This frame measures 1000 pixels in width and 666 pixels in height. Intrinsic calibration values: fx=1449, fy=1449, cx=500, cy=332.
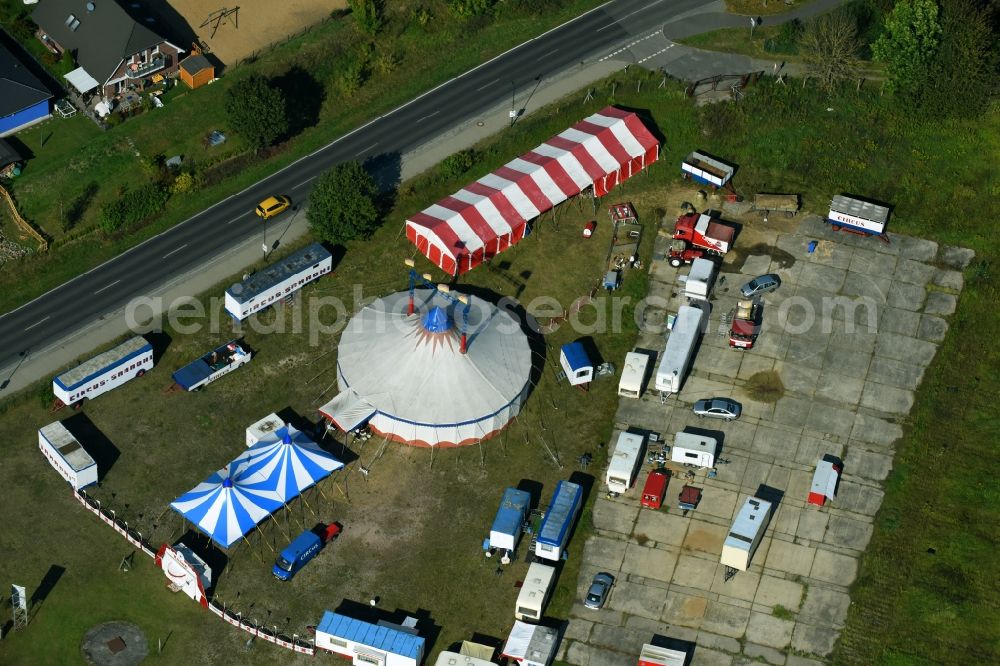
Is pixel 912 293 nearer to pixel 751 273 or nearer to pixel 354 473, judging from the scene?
pixel 751 273

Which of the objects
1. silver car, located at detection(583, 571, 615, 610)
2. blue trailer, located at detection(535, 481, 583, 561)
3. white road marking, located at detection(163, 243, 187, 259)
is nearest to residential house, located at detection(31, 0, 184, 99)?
white road marking, located at detection(163, 243, 187, 259)

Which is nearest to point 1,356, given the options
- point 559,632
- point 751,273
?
point 559,632

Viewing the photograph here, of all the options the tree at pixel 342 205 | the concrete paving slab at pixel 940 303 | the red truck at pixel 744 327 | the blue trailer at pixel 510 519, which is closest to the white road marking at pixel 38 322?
the tree at pixel 342 205

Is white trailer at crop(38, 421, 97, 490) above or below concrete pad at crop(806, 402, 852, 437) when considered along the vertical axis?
above

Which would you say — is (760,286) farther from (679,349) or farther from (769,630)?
(769,630)

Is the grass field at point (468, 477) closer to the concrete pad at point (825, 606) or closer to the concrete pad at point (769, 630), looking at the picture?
the concrete pad at point (825, 606)

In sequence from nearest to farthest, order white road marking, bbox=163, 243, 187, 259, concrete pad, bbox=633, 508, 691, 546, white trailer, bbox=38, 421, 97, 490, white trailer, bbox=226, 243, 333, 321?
concrete pad, bbox=633, 508, 691, 546
white trailer, bbox=38, 421, 97, 490
white trailer, bbox=226, 243, 333, 321
white road marking, bbox=163, 243, 187, 259

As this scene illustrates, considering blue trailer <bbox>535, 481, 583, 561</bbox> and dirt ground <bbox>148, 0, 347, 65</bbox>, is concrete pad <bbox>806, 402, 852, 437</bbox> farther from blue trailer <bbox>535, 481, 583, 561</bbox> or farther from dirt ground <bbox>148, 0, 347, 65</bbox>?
dirt ground <bbox>148, 0, 347, 65</bbox>
